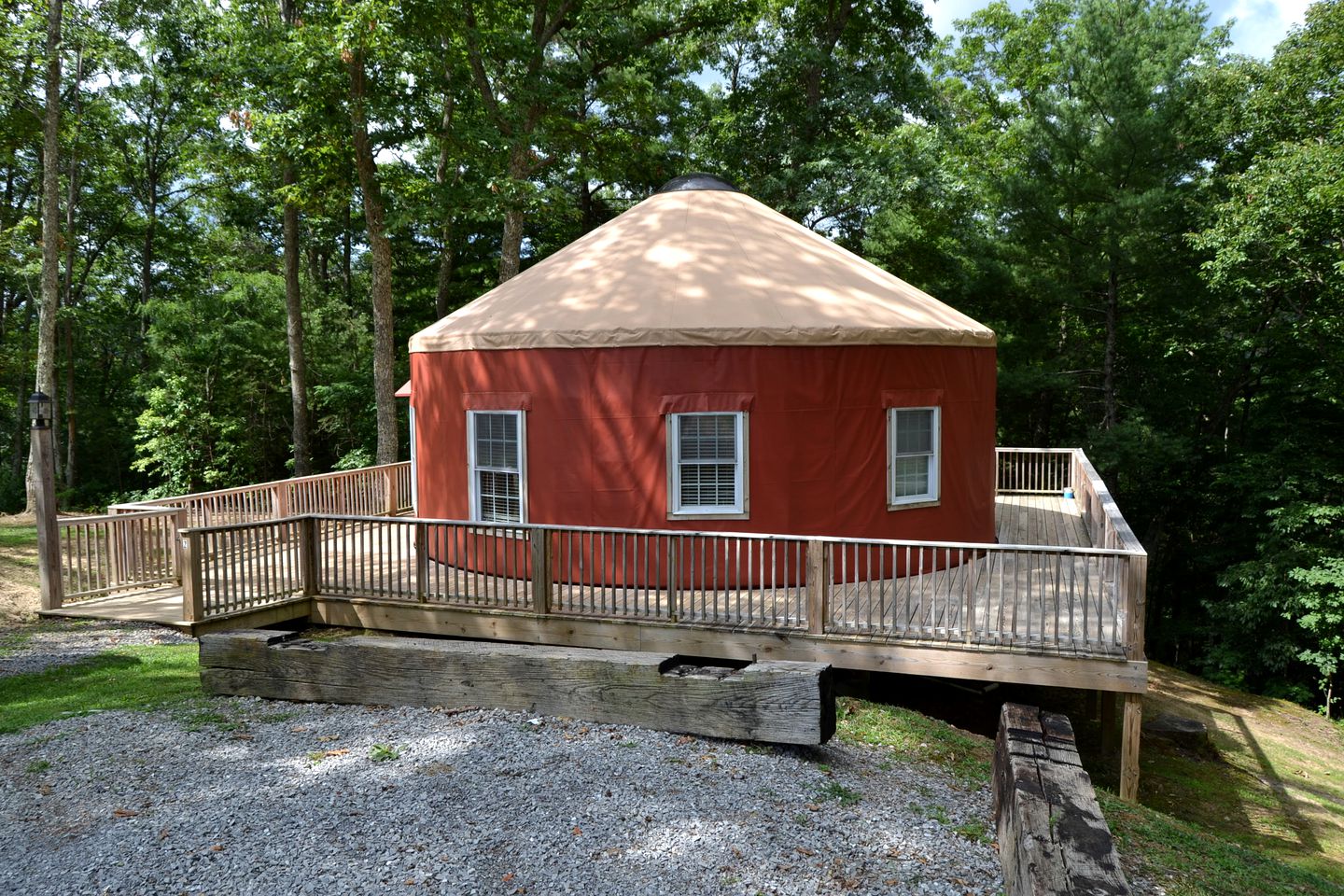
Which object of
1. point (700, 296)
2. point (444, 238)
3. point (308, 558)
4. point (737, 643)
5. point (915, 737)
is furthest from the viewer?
point (444, 238)

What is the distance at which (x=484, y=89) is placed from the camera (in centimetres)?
1875

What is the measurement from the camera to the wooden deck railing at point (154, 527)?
10125mm

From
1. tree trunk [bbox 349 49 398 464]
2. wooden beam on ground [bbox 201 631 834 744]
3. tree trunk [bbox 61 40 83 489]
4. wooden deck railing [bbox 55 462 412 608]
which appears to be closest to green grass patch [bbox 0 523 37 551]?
wooden deck railing [bbox 55 462 412 608]

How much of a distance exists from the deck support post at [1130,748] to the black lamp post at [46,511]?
1050cm

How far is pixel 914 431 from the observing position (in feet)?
33.1

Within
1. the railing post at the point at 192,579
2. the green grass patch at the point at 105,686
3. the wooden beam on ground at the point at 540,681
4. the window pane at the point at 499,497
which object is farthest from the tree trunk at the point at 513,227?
the wooden beam on ground at the point at 540,681

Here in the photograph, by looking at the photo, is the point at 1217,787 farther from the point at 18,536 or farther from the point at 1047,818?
the point at 18,536

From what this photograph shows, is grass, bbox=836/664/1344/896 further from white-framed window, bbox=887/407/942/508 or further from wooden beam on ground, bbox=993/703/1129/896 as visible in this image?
white-framed window, bbox=887/407/942/508

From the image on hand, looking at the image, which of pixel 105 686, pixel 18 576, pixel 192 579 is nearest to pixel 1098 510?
pixel 192 579

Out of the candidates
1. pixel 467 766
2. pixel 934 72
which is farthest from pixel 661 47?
pixel 467 766

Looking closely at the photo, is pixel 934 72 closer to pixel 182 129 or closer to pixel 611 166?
pixel 611 166

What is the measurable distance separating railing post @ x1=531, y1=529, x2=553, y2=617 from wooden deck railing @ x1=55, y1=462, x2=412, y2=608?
274cm

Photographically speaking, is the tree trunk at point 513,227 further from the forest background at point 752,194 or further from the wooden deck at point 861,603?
the wooden deck at point 861,603

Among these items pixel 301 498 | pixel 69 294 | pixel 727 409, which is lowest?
pixel 301 498
